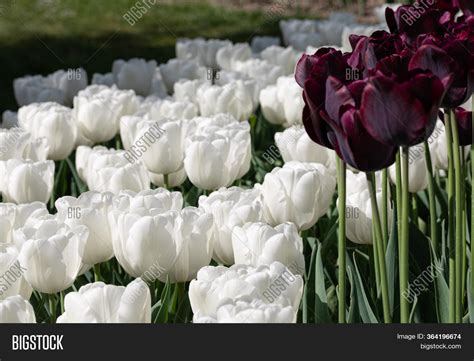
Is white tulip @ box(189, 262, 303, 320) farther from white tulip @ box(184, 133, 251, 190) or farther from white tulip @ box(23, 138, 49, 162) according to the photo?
white tulip @ box(23, 138, 49, 162)

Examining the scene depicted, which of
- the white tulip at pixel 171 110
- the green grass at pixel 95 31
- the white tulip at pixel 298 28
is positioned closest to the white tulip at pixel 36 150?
the white tulip at pixel 171 110

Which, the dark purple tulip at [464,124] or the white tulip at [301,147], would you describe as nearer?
the dark purple tulip at [464,124]

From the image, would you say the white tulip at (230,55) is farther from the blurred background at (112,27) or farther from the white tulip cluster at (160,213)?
the blurred background at (112,27)

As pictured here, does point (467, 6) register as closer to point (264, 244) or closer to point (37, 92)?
point (264, 244)

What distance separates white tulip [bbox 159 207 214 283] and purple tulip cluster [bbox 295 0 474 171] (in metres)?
0.38

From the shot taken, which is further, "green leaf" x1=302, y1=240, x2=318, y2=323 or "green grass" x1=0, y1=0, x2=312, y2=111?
"green grass" x1=0, y1=0, x2=312, y2=111

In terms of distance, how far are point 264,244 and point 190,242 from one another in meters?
0.15

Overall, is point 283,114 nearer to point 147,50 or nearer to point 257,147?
point 257,147

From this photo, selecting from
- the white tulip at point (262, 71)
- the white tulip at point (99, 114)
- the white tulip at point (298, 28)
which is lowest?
the white tulip at point (99, 114)

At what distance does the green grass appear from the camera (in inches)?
272

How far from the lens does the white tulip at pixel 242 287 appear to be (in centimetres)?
147

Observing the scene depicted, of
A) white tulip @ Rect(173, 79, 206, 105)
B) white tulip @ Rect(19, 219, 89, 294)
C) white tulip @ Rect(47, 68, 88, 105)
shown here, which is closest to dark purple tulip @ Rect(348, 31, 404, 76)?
white tulip @ Rect(19, 219, 89, 294)

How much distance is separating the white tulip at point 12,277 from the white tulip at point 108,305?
273 millimetres

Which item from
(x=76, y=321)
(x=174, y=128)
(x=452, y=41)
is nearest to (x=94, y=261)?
(x=76, y=321)
